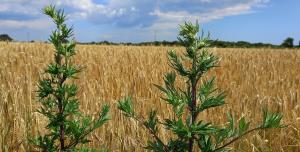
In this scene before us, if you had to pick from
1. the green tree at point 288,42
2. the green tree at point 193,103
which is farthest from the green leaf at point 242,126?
the green tree at point 288,42

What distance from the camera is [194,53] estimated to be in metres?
1.02

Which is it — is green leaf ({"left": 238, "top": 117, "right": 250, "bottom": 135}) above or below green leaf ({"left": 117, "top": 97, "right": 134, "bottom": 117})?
below

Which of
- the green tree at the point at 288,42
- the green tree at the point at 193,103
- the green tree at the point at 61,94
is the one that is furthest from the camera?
the green tree at the point at 288,42

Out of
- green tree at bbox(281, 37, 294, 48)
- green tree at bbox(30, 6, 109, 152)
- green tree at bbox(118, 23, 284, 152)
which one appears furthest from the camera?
green tree at bbox(281, 37, 294, 48)

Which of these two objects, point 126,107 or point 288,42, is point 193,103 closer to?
point 126,107

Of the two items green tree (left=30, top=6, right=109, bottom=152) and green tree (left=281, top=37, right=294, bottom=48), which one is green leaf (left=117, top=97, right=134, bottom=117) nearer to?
green tree (left=30, top=6, right=109, bottom=152)

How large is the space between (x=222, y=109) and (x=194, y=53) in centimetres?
229

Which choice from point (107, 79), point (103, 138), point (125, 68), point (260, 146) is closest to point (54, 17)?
point (103, 138)

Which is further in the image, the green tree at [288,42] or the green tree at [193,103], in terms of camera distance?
the green tree at [288,42]

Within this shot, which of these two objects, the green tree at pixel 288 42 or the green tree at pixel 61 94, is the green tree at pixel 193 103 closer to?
the green tree at pixel 61 94

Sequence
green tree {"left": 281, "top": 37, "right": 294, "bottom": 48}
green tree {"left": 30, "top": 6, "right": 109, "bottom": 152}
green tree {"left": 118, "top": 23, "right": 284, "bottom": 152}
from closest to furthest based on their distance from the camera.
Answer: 1. green tree {"left": 118, "top": 23, "right": 284, "bottom": 152}
2. green tree {"left": 30, "top": 6, "right": 109, "bottom": 152}
3. green tree {"left": 281, "top": 37, "right": 294, "bottom": 48}

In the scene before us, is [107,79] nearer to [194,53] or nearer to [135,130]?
[135,130]

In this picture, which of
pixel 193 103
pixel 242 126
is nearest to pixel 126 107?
pixel 193 103

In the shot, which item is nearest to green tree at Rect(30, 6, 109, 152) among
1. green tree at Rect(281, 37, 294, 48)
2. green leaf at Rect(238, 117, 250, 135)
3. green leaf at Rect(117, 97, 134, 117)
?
green leaf at Rect(117, 97, 134, 117)
